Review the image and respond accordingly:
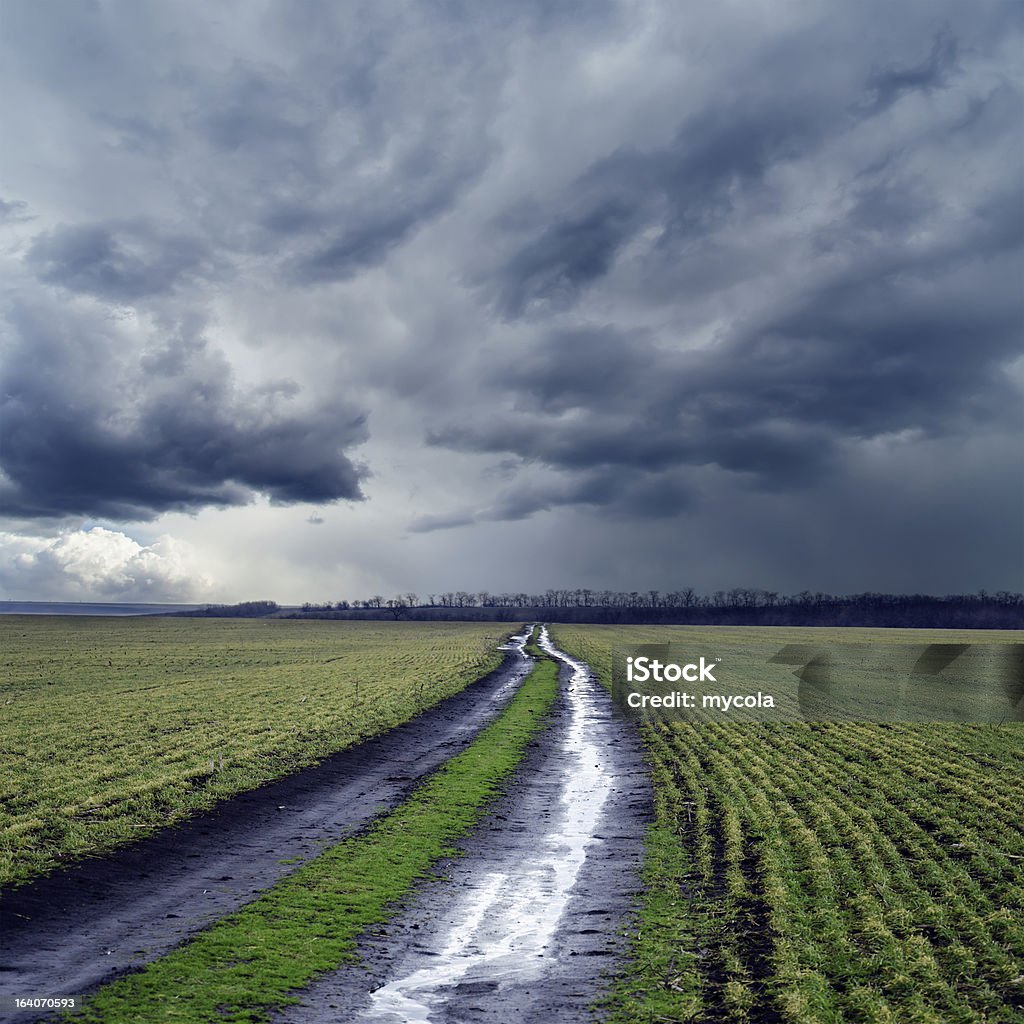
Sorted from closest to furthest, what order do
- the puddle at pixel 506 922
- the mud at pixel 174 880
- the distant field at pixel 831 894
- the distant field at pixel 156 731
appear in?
the distant field at pixel 831 894
the puddle at pixel 506 922
the mud at pixel 174 880
the distant field at pixel 156 731

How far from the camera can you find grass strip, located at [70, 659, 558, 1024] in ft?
27.1

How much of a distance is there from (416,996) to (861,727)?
26074mm

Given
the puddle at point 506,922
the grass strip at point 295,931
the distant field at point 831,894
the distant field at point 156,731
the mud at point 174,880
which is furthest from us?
the distant field at point 156,731

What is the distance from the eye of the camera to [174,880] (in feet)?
41.7

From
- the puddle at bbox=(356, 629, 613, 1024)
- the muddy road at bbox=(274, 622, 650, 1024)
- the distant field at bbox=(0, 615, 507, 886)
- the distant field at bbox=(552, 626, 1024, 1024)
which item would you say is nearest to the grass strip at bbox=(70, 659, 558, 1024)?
the muddy road at bbox=(274, 622, 650, 1024)

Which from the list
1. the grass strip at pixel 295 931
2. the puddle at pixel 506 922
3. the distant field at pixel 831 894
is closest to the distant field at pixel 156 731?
the grass strip at pixel 295 931

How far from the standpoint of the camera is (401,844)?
1463 centimetres

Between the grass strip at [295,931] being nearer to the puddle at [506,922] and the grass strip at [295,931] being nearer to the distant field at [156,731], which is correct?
the puddle at [506,922]

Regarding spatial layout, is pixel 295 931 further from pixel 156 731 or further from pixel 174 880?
pixel 156 731

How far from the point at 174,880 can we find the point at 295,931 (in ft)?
11.4

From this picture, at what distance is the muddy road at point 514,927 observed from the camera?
8.52 metres

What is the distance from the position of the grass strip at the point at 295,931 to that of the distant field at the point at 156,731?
4.30 m

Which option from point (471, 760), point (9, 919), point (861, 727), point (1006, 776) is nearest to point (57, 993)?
point (9, 919)

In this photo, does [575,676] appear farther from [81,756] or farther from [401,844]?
[401,844]
